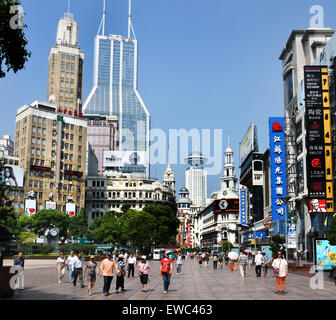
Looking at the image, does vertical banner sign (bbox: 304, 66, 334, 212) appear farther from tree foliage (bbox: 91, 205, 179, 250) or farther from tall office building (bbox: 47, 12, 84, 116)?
tall office building (bbox: 47, 12, 84, 116)

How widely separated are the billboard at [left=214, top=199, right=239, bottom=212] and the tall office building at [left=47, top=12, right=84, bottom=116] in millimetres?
67534

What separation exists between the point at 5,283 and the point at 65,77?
117 meters

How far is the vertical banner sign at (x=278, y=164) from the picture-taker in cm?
6638

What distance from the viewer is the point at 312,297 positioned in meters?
19.1

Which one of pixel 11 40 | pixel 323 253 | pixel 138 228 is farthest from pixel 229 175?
pixel 11 40

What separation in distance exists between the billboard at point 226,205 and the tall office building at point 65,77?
67534 mm

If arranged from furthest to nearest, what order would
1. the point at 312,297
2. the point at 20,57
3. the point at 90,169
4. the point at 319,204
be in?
the point at 90,169
the point at 319,204
the point at 312,297
the point at 20,57

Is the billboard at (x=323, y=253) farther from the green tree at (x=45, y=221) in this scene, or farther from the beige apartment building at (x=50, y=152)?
the beige apartment building at (x=50, y=152)

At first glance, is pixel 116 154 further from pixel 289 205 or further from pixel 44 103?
pixel 289 205

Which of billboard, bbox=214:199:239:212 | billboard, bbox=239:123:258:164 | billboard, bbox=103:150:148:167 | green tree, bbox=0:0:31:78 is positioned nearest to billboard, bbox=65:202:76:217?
billboard, bbox=103:150:148:167

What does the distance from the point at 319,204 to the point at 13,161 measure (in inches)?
3511

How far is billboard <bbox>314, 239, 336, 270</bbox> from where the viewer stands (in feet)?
99.6

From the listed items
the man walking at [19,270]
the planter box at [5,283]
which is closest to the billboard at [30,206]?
the man walking at [19,270]
